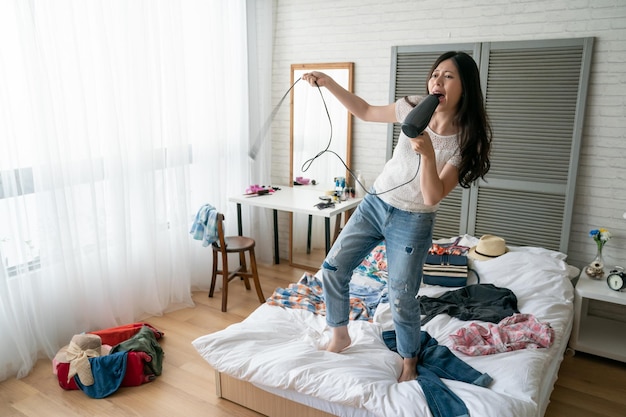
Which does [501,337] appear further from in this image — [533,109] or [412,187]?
[533,109]

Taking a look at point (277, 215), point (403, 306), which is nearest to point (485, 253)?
point (403, 306)

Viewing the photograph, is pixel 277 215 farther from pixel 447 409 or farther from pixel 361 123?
pixel 447 409

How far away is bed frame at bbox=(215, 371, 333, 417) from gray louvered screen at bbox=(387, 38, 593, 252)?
6.25ft

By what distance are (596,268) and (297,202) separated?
194 cm

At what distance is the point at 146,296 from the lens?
3324 mm

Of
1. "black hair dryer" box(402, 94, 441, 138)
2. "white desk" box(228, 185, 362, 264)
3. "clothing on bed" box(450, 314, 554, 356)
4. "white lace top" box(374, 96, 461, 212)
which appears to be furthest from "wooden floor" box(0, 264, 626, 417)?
"black hair dryer" box(402, 94, 441, 138)

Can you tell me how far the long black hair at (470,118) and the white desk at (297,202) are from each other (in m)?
1.62

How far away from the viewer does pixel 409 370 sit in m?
2.06

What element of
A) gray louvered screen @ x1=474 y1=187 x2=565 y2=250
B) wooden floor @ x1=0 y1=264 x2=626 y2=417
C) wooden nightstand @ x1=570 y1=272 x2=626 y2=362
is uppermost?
gray louvered screen @ x1=474 y1=187 x2=565 y2=250

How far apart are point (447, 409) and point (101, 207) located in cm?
223

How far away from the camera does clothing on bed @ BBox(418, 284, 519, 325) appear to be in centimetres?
249

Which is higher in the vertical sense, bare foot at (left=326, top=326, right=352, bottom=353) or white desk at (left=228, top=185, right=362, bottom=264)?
white desk at (left=228, top=185, right=362, bottom=264)

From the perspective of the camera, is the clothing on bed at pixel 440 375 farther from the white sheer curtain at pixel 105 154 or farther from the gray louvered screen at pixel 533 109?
the white sheer curtain at pixel 105 154

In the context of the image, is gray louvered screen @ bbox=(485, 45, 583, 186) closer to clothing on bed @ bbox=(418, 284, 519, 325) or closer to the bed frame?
clothing on bed @ bbox=(418, 284, 519, 325)
